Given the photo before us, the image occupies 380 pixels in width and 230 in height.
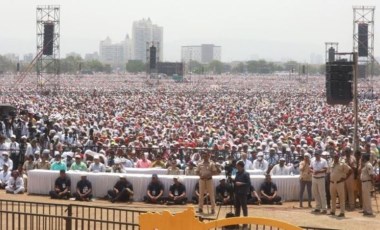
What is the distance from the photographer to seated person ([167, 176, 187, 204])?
16.0 metres

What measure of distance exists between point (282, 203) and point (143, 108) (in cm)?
3382

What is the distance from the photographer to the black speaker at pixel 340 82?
17453 millimetres

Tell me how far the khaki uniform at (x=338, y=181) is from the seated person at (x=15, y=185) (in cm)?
710

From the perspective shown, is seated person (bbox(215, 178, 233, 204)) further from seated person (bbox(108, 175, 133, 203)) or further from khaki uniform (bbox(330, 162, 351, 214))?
khaki uniform (bbox(330, 162, 351, 214))

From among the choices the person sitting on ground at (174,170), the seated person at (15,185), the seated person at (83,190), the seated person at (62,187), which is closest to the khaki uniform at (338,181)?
the person sitting on ground at (174,170)

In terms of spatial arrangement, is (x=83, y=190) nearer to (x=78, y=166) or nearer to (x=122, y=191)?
(x=122, y=191)

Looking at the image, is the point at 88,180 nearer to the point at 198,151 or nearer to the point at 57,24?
the point at 198,151

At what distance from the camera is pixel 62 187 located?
1667 centimetres

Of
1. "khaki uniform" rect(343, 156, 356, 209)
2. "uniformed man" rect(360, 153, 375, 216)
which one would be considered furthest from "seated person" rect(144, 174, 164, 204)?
"uniformed man" rect(360, 153, 375, 216)

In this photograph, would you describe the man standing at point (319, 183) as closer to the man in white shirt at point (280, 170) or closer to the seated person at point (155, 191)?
the man in white shirt at point (280, 170)

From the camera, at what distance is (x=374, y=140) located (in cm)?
2447

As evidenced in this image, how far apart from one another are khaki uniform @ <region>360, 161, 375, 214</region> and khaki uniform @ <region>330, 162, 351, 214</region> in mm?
311

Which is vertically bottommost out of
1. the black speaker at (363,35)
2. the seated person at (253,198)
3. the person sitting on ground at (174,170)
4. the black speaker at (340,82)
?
the seated person at (253,198)

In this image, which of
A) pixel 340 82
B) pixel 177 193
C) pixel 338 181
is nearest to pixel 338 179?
pixel 338 181
